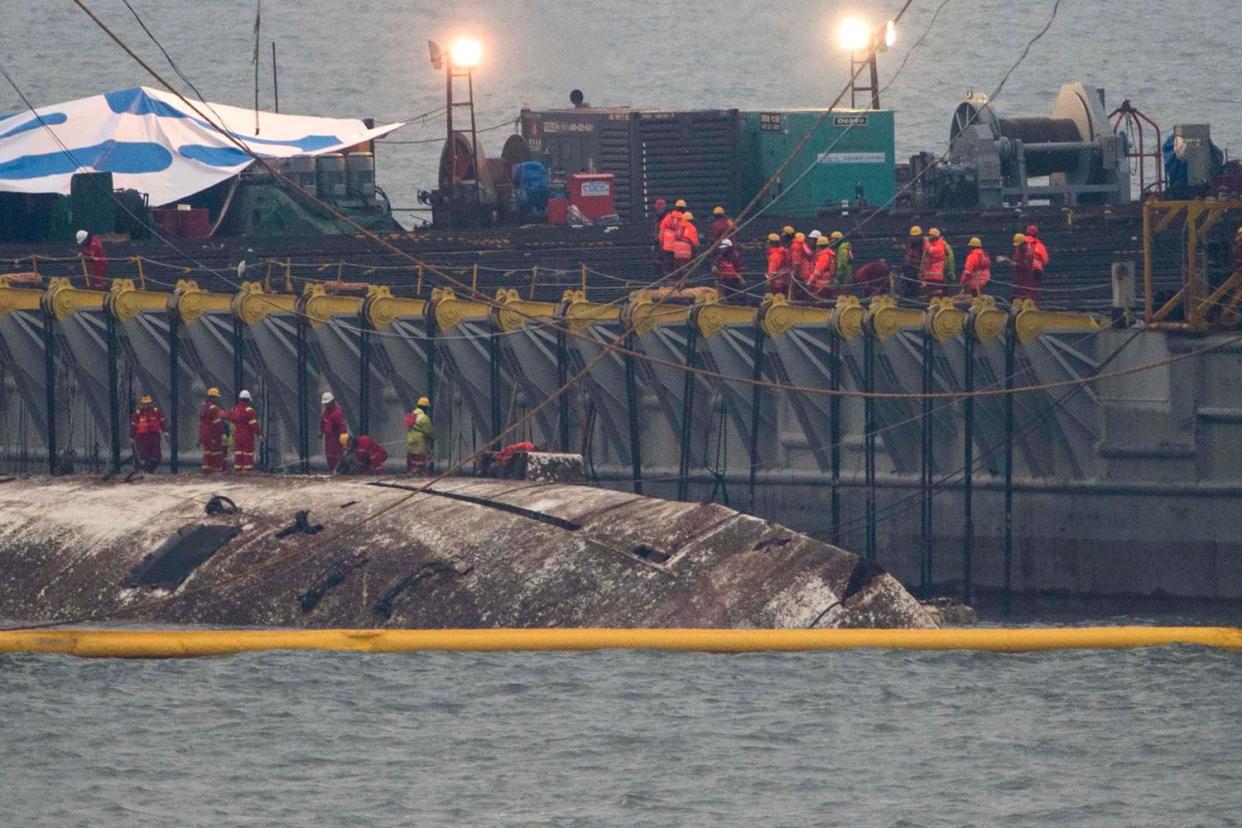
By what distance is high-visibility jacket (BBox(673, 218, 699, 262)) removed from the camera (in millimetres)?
53594

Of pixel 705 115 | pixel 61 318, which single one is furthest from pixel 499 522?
pixel 705 115

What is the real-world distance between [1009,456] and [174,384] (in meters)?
18.3

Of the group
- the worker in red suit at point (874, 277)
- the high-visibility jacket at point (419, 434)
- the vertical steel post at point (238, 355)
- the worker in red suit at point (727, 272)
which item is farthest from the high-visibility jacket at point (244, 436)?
the worker in red suit at point (874, 277)

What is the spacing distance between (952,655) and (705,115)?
109 feet

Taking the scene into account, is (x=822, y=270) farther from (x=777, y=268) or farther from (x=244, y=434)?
(x=244, y=434)

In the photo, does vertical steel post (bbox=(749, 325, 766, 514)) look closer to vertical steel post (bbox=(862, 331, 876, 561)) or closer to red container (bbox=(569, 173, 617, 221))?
vertical steel post (bbox=(862, 331, 876, 561))

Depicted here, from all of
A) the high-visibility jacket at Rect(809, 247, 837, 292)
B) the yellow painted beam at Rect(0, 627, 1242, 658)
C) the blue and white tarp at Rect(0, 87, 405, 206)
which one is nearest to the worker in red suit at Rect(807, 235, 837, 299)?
the high-visibility jacket at Rect(809, 247, 837, 292)

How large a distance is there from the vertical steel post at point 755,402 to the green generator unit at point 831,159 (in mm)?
17408

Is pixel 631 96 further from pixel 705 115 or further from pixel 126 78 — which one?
pixel 705 115

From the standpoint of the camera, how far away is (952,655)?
3909 cm

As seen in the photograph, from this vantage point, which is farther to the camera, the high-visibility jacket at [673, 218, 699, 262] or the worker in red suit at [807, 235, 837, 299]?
the high-visibility jacket at [673, 218, 699, 262]

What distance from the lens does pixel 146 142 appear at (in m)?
72.9

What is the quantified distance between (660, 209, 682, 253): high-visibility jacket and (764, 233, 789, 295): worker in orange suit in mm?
2371

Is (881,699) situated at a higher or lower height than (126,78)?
lower
